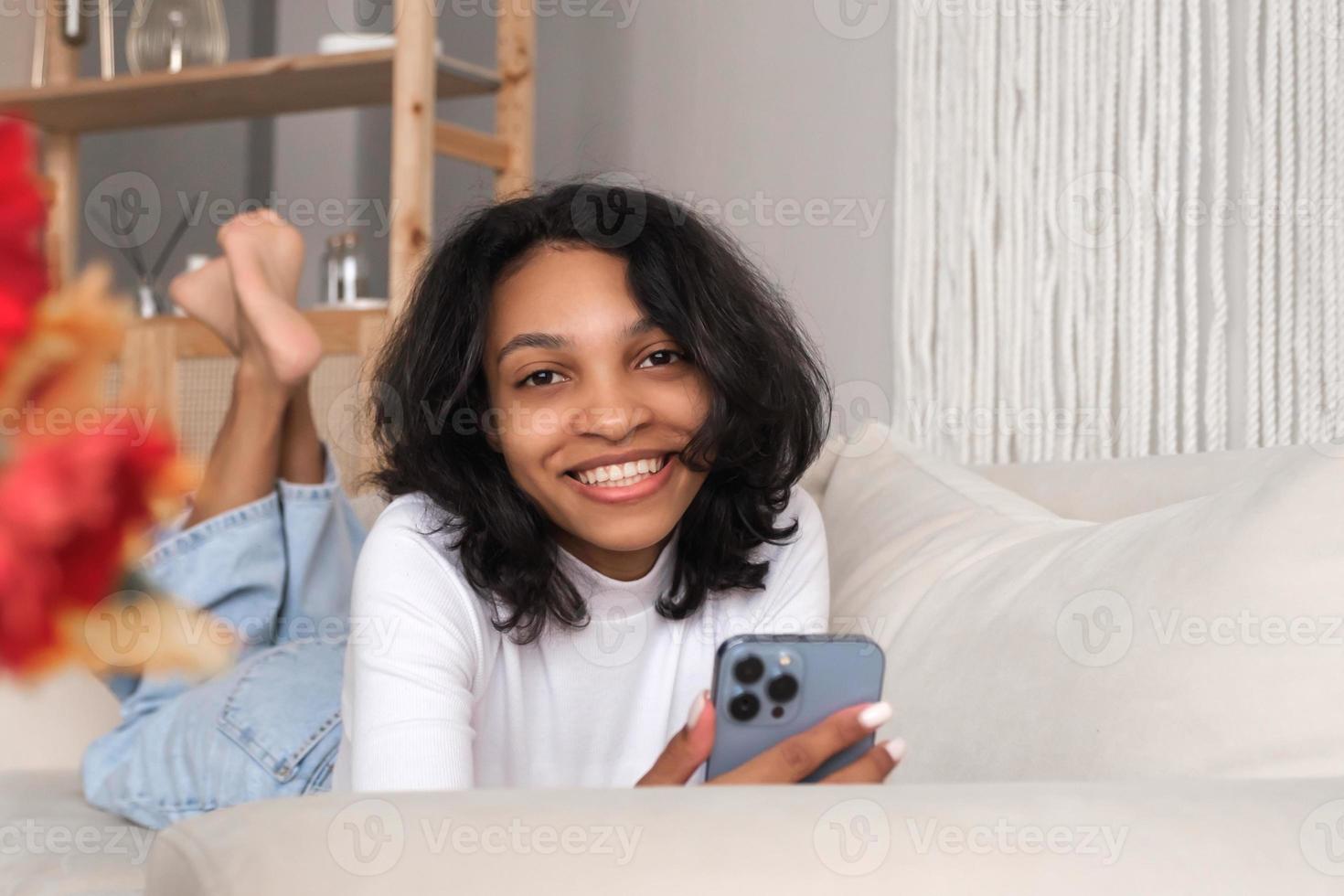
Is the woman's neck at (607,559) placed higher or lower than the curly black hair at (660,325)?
lower

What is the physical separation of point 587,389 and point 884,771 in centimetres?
36

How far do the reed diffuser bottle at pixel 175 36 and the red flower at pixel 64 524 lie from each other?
270 cm

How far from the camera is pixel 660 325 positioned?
3.37 feet

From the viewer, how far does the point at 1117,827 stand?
435 millimetres

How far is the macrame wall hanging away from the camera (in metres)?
1.50

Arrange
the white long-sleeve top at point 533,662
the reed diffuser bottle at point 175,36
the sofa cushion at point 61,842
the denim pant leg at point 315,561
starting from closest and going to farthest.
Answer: the white long-sleeve top at point 533,662 → the sofa cushion at point 61,842 → the denim pant leg at point 315,561 → the reed diffuser bottle at point 175,36

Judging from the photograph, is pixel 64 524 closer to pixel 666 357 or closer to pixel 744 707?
pixel 744 707

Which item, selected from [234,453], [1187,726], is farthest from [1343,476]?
[234,453]

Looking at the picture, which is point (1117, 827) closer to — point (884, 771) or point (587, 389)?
point (884, 771)

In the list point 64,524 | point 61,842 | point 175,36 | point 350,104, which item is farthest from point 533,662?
point 175,36

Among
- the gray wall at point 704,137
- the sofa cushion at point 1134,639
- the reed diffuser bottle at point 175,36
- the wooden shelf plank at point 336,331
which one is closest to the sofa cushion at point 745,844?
the sofa cushion at point 1134,639

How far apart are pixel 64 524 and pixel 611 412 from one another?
885 mm

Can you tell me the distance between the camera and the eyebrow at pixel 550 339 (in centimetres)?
100

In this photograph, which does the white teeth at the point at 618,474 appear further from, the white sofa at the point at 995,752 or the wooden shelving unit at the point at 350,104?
the wooden shelving unit at the point at 350,104
